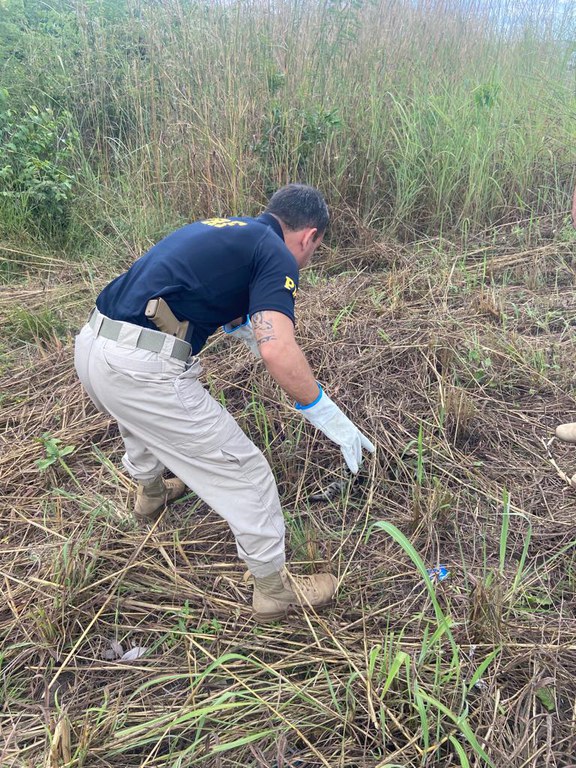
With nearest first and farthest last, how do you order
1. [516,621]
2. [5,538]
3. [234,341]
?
1. [516,621]
2. [5,538]
3. [234,341]

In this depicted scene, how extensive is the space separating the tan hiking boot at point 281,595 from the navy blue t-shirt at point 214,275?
862 millimetres

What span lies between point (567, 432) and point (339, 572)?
1.19 m

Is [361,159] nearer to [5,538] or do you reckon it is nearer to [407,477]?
[407,477]

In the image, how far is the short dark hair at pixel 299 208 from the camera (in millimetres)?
1943

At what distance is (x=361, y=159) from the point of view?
4.04 metres

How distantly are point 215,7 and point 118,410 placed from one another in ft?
13.3

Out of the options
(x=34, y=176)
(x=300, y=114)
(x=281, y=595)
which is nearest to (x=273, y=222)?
(x=281, y=595)

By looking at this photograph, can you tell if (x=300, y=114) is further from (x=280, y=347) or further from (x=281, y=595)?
(x=281, y=595)

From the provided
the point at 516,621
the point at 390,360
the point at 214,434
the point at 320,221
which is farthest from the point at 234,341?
the point at 516,621

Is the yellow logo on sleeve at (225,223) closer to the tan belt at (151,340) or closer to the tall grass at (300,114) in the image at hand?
the tan belt at (151,340)

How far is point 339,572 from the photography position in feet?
6.18

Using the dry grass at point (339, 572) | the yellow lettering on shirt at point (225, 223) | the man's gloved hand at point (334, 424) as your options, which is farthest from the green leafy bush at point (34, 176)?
the man's gloved hand at point (334, 424)

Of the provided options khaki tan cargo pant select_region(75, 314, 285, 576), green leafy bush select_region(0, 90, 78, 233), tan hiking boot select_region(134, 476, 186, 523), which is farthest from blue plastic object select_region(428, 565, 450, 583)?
green leafy bush select_region(0, 90, 78, 233)

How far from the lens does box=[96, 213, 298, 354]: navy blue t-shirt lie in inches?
67.5
